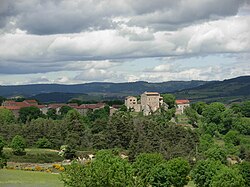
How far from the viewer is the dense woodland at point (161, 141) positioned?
58.6m

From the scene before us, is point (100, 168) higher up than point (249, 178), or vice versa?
point (100, 168)

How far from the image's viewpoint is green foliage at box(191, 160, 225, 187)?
58594 millimetres

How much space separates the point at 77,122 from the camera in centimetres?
10888

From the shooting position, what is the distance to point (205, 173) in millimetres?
59094

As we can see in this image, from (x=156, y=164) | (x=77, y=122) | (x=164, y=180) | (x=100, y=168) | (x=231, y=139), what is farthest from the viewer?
(x=231, y=139)

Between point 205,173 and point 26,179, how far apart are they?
2329cm

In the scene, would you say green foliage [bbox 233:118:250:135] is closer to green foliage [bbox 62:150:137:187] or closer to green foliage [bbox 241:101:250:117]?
green foliage [bbox 241:101:250:117]

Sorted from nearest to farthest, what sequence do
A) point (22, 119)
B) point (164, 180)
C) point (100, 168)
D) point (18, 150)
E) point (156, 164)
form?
point (100, 168)
point (164, 180)
point (156, 164)
point (18, 150)
point (22, 119)

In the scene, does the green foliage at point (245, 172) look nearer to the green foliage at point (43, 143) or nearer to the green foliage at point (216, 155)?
the green foliage at point (216, 155)

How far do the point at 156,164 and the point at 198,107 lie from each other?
9826 centimetres

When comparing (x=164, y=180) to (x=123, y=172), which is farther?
(x=164, y=180)

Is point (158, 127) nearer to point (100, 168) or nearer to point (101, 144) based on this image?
point (101, 144)

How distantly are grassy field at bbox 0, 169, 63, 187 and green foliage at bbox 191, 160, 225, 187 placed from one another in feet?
59.1

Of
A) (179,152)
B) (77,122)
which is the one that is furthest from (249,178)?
(77,122)
